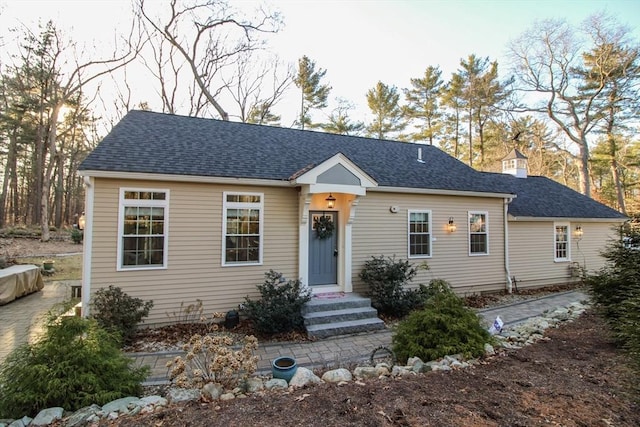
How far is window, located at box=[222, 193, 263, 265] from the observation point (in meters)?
6.94

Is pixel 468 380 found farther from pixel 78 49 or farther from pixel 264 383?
pixel 78 49

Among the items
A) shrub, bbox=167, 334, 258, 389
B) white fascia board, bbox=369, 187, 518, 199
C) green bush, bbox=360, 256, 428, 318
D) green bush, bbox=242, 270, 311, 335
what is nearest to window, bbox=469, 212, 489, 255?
white fascia board, bbox=369, 187, 518, 199

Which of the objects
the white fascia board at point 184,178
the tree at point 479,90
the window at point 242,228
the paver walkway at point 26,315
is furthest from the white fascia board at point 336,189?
the tree at point 479,90

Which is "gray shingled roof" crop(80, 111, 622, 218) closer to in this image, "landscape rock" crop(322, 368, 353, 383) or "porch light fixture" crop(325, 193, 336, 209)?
"porch light fixture" crop(325, 193, 336, 209)

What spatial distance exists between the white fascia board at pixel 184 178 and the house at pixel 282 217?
0.09ft

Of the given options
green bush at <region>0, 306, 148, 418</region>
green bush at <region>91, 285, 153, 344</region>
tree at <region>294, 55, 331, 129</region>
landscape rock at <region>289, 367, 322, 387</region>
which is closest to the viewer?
green bush at <region>0, 306, 148, 418</region>

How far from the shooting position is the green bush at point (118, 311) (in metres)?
5.55

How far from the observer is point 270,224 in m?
7.28

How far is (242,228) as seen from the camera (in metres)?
7.10

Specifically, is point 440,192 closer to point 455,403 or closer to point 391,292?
point 391,292

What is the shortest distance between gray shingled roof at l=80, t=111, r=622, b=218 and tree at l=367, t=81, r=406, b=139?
11.5 meters

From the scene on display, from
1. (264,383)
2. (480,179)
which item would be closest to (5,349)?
→ (264,383)

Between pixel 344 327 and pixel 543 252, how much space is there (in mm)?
8966

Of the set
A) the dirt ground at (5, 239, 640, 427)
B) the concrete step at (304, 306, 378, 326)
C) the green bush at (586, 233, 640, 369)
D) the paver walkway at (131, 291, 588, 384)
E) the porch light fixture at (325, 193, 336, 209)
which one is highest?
the porch light fixture at (325, 193, 336, 209)
